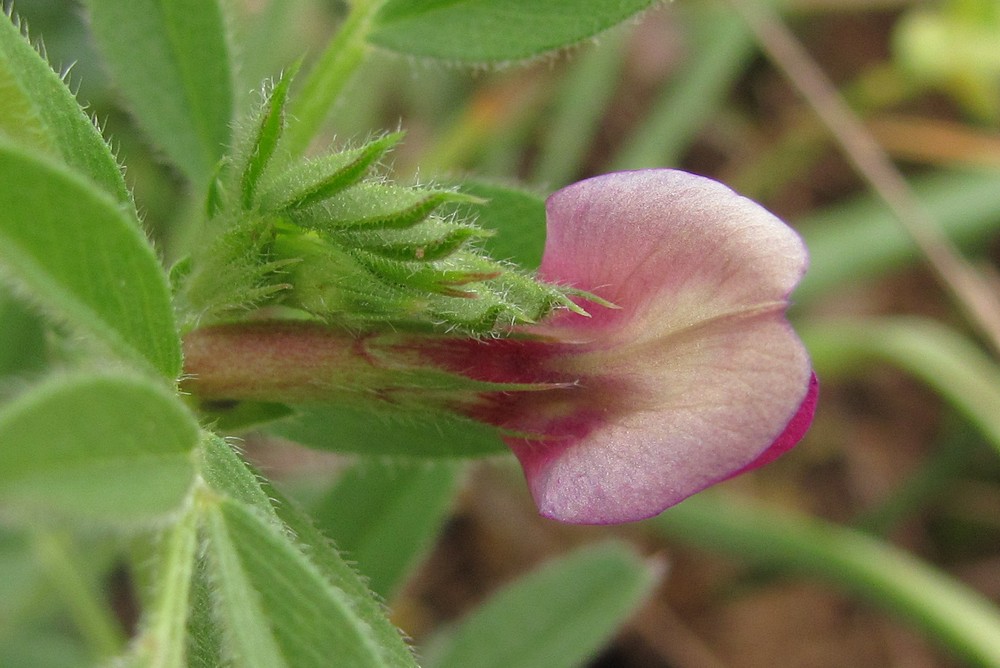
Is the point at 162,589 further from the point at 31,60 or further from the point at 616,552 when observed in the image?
the point at 616,552

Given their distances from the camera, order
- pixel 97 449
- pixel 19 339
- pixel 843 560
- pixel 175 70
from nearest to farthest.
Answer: pixel 97 449 < pixel 175 70 < pixel 19 339 < pixel 843 560

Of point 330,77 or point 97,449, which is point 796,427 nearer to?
point 97,449

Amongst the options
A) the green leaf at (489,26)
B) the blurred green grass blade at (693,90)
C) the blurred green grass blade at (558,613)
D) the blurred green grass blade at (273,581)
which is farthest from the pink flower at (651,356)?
the blurred green grass blade at (693,90)

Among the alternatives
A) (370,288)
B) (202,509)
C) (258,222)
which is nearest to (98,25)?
(258,222)

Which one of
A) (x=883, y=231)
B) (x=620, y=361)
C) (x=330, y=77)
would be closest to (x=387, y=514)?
(x=330, y=77)

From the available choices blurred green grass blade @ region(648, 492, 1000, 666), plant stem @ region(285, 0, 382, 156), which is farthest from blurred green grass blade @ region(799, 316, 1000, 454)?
plant stem @ region(285, 0, 382, 156)
